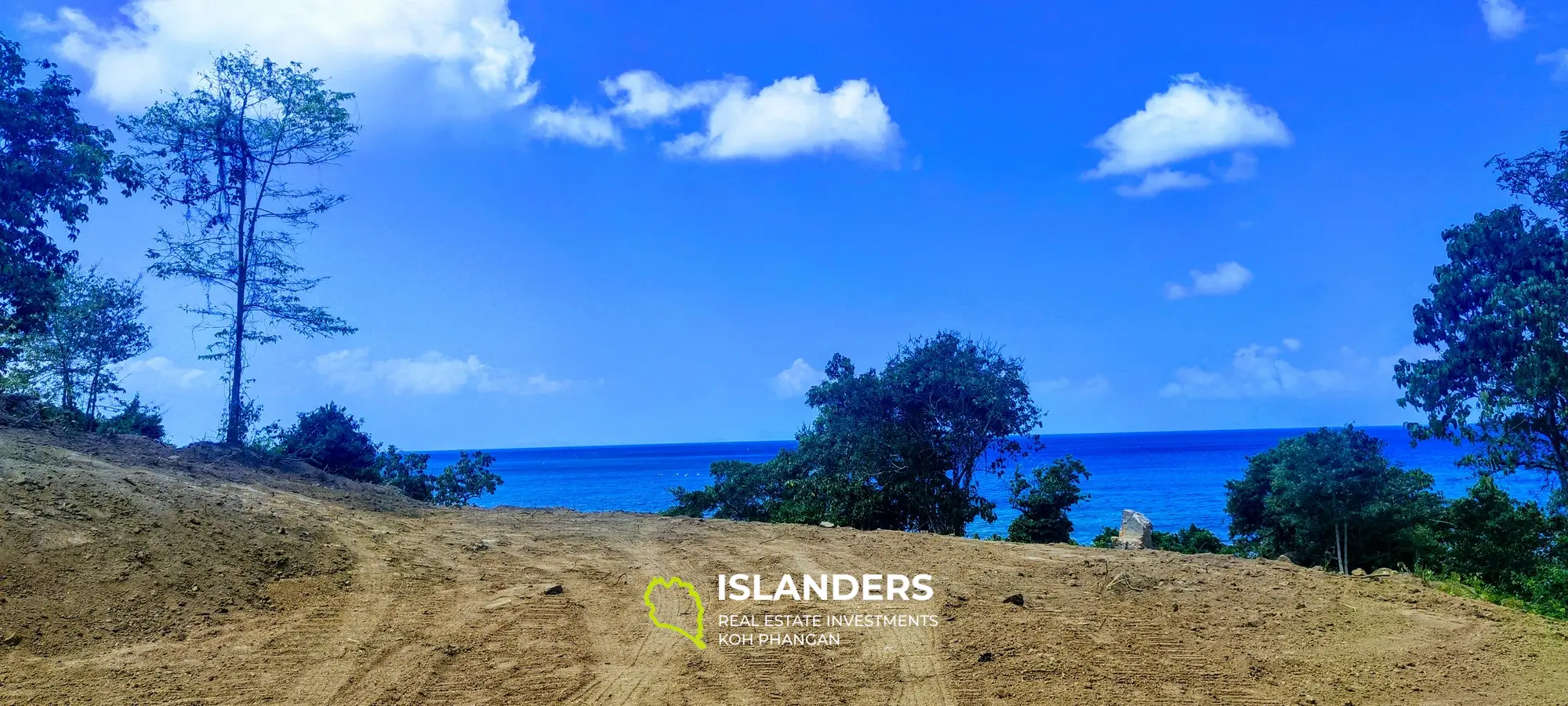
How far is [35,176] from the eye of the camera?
60.8 feet

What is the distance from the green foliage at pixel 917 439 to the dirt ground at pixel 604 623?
9.64 meters

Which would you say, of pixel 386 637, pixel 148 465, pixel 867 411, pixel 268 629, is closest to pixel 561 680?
pixel 386 637

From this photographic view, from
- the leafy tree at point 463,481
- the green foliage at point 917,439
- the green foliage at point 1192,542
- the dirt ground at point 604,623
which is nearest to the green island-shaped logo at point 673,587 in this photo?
the dirt ground at point 604,623

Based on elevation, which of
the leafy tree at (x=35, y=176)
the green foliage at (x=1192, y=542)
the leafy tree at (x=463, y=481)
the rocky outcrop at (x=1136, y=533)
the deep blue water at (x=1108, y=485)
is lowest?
the deep blue water at (x=1108, y=485)

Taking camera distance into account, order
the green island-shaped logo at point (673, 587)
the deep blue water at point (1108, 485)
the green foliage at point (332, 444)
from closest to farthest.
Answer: the green island-shaped logo at point (673, 587) < the green foliage at point (332, 444) < the deep blue water at point (1108, 485)

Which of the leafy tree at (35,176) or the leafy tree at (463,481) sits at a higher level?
the leafy tree at (35,176)

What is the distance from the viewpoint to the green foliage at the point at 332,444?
2039 cm

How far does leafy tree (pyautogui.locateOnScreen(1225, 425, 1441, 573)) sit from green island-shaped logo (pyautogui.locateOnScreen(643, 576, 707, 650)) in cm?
1970

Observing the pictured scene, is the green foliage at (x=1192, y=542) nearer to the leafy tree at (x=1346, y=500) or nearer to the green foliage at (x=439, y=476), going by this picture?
the leafy tree at (x=1346, y=500)

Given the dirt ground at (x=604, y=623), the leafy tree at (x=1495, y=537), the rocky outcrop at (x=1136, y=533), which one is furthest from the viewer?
the rocky outcrop at (x=1136, y=533)

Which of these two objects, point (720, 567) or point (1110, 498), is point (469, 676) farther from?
point (1110, 498)

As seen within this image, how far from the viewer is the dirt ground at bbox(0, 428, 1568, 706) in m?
6.67

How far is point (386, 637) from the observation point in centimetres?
766

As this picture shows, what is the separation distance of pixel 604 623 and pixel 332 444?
15.4 m
